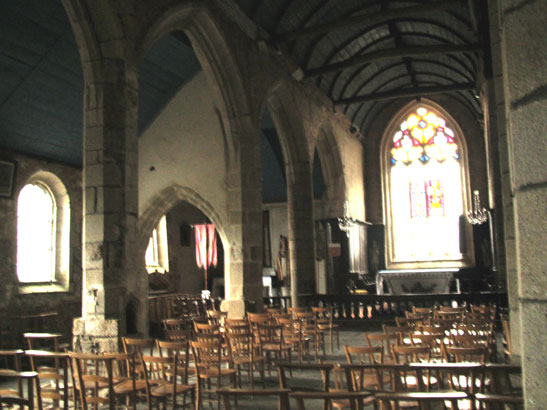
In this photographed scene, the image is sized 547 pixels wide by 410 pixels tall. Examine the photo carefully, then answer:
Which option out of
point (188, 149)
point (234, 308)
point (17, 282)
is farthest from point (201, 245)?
point (17, 282)

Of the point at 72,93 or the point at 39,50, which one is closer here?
the point at 39,50

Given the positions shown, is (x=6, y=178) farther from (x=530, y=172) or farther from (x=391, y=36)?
(x=391, y=36)

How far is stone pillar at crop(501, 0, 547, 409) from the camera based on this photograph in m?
2.18

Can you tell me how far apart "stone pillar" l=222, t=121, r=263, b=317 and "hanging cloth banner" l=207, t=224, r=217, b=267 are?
7120 mm

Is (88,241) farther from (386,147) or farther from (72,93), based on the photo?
(386,147)

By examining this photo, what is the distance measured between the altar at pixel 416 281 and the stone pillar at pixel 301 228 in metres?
7.13

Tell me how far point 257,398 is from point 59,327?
7444mm

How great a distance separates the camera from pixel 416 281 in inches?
872

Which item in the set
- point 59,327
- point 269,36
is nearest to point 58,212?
point 59,327

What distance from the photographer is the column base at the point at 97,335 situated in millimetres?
7305

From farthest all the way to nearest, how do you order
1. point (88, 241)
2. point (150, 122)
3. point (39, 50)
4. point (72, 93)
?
point (150, 122) < point (72, 93) < point (39, 50) < point (88, 241)

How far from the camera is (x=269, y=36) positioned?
13766 mm

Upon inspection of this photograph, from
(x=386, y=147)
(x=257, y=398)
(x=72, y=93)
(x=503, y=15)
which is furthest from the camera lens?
(x=386, y=147)

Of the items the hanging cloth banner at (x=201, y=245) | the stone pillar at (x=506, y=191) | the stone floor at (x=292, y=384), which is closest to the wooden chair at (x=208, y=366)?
the stone floor at (x=292, y=384)
